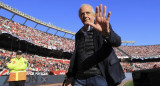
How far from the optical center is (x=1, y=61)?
1850cm

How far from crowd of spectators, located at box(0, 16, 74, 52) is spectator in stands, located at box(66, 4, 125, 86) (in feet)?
70.1

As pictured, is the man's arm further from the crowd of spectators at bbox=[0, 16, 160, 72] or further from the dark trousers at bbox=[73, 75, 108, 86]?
the crowd of spectators at bbox=[0, 16, 160, 72]

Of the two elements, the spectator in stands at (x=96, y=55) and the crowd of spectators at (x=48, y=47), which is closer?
the spectator in stands at (x=96, y=55)

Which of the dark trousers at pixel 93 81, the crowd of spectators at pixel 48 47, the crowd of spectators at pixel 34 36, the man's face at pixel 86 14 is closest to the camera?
the dark trousers at pixel 93 81

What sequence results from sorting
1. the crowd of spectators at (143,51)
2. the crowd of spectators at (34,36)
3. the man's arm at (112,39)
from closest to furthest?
the man's arm at (112,39), the crowd of spectators at (34,36), the crowd of spectators at (143,51)

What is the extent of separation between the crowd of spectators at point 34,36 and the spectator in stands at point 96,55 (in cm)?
2137

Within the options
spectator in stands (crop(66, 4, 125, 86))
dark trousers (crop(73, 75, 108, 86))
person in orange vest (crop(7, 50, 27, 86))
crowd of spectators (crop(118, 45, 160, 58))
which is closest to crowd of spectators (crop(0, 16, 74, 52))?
person in orange vest (crop(7, 50, 27, 86))

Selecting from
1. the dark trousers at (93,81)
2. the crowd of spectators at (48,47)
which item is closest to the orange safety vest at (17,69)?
the dark trousers at (93,81)

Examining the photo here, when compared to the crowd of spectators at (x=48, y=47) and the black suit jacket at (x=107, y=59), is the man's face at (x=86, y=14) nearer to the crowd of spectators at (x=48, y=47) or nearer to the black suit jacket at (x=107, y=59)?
the black suit jacket at (x=107, y=59)

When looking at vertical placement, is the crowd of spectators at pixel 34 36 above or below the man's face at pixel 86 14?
above

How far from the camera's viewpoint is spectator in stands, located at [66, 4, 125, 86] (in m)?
1.77

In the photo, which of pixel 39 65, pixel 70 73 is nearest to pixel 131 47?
pixel 39 65

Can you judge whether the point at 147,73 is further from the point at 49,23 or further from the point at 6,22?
the point at 49,23

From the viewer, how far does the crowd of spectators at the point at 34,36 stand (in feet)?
84.5
